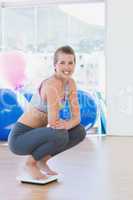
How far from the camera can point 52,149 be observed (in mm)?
2822

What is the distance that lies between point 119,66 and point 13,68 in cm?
136

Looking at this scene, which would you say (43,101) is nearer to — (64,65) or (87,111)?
(64,65)

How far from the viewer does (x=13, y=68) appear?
209 inches

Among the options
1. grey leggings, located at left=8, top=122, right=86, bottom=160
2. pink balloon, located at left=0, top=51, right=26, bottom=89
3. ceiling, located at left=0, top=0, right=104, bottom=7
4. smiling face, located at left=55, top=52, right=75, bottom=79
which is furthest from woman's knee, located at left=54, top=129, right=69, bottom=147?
ceiling, located at left=0, top=0, right=104, bottom=7

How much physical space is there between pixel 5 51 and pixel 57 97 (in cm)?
294

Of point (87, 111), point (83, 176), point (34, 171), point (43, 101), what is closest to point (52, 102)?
point (43, 101)

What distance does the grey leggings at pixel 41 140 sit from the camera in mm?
2799

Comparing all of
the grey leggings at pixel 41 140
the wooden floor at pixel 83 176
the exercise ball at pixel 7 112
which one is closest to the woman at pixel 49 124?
the grey leggings at pixel 41 140

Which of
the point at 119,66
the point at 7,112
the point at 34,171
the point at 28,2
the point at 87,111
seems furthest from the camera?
the point at 28,2

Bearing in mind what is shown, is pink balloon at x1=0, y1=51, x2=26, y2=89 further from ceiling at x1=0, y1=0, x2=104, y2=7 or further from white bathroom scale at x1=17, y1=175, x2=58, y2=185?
white bathroom scale at x1=17, y1=175, x2=58, y2=185

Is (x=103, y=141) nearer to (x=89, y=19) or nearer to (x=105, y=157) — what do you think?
(x=105, y=157)

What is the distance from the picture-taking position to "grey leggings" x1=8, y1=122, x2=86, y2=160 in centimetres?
280

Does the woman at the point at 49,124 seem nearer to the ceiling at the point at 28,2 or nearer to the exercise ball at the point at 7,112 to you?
the exercise ball at the point at 7,112

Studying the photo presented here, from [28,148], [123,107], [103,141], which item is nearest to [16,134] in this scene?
[28,148]
